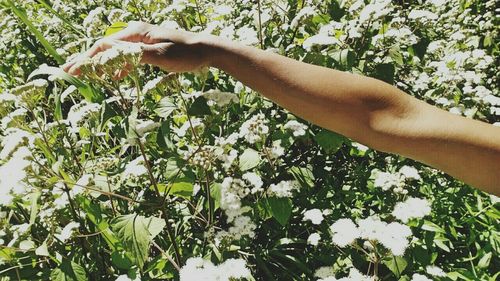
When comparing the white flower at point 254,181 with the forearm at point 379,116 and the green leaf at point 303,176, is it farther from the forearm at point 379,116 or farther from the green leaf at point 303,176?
the forearm at point 379,116

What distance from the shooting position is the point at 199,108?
153 centimetres

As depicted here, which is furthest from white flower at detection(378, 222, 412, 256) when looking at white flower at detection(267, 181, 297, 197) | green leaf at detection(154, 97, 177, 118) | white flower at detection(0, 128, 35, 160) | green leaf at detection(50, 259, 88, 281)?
white flower at detection(0, 128, 35, 160)

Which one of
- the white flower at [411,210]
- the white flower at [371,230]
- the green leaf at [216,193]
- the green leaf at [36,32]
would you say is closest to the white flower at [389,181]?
the white flower at [411,210]

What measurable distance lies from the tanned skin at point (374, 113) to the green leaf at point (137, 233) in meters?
0.64

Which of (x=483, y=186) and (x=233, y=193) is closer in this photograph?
(x=483, y=186)

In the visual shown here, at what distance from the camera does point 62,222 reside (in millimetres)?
1821

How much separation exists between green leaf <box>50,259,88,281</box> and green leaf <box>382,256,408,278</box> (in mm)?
1110

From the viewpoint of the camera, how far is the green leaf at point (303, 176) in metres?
1.90

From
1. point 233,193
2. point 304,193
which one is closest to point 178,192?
point 233,193

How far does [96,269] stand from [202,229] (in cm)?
49

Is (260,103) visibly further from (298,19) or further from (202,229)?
(202,229)

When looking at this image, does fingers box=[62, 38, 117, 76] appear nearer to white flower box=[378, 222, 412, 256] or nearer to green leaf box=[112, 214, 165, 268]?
green leaf box=[112, 214, 165, 268]

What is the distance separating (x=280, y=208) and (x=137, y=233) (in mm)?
597

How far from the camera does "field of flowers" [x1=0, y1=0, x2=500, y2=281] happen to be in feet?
4.77
